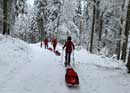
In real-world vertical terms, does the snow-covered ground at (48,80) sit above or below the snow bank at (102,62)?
above

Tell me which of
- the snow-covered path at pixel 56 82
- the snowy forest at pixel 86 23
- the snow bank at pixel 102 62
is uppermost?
the snowy forest at pixel 86 23

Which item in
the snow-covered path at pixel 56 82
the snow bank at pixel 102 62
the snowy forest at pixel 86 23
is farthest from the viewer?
the snowy forest at pixel 86 23

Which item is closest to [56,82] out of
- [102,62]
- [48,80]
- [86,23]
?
[48,80]

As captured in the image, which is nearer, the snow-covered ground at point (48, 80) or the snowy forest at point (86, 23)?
the snow-covered ground at point (48, 80)

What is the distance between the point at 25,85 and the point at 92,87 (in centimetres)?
299

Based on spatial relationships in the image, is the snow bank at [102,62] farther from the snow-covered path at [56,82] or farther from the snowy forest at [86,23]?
the snow-covered path at [56,82]

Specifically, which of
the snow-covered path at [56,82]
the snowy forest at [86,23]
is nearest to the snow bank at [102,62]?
the snowy forest at [86,23]

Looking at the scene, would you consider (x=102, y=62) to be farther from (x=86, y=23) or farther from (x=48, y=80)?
(x=86, y=23)

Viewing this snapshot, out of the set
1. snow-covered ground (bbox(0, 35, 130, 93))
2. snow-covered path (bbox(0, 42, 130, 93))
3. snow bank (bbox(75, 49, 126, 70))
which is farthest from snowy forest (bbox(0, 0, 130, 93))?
snow-covered path (bbox(0, 42, 130, 93))

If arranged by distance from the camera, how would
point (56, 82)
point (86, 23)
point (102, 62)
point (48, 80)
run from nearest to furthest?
point (56, 82) < point (48, 80) < point (102, 62) < point (86, 23)

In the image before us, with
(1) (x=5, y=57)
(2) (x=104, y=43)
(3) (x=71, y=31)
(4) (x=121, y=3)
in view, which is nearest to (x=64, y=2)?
(3) (x=71, y=31)

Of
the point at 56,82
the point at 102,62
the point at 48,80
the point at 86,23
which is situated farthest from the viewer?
the point at 86,23

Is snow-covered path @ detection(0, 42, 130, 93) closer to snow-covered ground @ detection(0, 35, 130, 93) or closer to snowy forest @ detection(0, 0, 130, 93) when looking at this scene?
snow-covered ground @ detection(0, 35, 130, 93)

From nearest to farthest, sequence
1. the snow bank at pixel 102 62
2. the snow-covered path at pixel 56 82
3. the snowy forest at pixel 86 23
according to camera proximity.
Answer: the snow-covered path at pixel 56 82 < the snow bank at pixel 102 62 < the snowy forest at pixel 86 23
